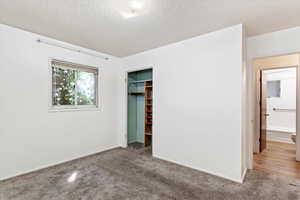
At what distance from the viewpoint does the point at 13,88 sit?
2264 mm

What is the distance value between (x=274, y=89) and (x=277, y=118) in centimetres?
106

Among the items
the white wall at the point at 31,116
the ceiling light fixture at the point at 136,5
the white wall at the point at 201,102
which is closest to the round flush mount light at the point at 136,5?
the ceiling light fixture at the point at 136,5

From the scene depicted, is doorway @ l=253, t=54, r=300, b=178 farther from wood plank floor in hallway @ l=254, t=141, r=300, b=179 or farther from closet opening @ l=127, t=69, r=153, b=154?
closet opening @ l=127, t=69, r=153, b=154

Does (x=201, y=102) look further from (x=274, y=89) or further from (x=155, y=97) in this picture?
(x=274, y=89)

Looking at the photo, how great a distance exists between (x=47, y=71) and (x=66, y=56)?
490 millimetres

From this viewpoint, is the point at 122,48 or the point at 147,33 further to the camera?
the point at 122,48

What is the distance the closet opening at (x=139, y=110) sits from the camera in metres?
3.95

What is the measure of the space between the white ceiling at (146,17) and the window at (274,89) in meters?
3.82

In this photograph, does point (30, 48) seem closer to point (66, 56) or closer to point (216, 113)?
point (66, 56)

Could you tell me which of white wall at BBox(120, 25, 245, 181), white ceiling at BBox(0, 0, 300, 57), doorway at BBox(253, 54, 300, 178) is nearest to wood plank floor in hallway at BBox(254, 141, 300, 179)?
doorway at BBox(253, 54, 300, 178)

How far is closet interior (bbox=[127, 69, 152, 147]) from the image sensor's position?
397cm

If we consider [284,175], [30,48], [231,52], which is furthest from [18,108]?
[284,175]

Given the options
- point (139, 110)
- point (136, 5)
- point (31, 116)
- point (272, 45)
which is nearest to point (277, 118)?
point (272, 45)

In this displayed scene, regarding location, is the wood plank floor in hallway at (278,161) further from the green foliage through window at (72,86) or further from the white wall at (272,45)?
the green foliage through window at (72,86)
